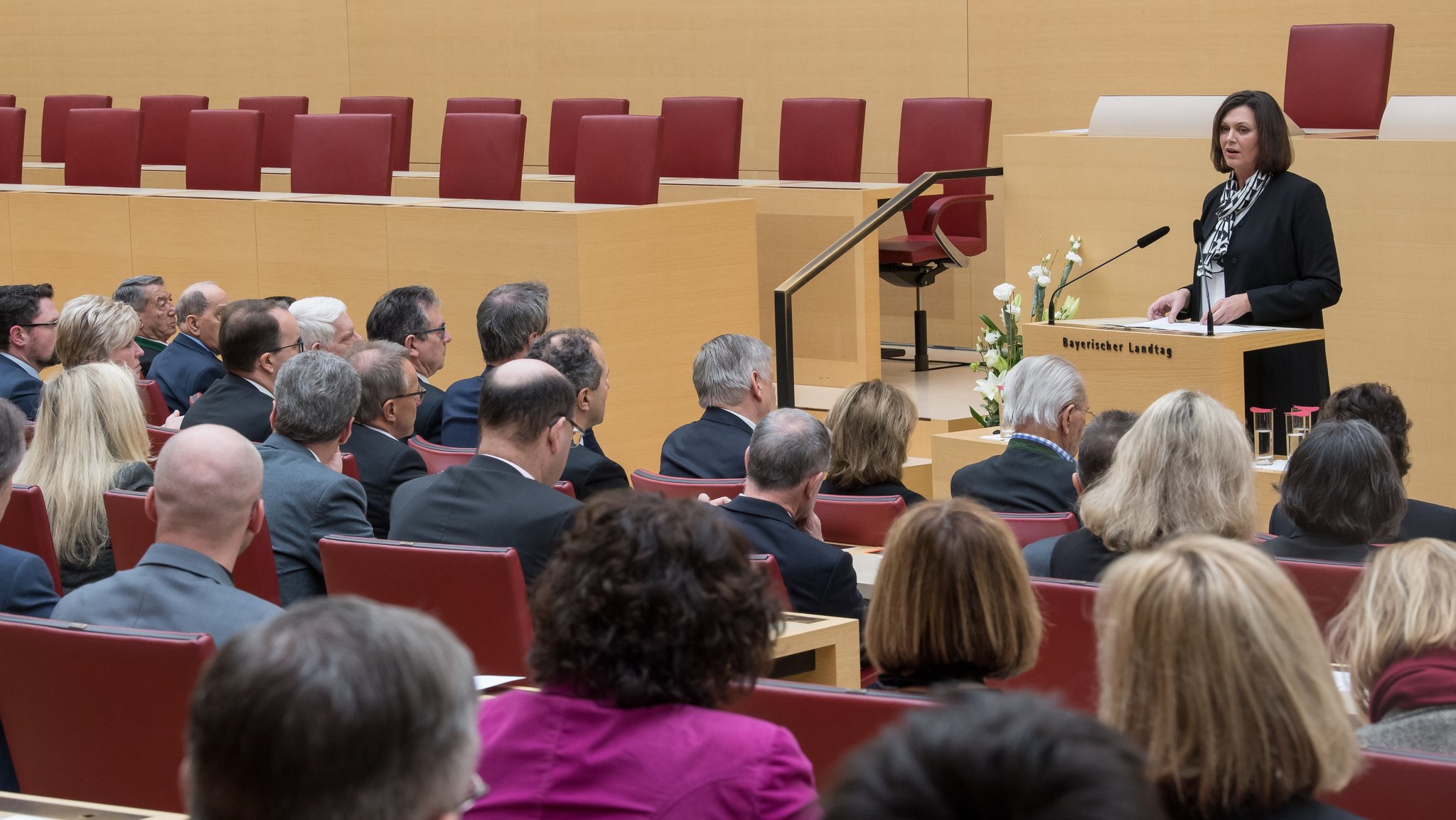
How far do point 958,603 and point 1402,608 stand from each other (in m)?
0.55

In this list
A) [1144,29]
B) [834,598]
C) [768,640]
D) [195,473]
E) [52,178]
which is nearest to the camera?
[768,640]

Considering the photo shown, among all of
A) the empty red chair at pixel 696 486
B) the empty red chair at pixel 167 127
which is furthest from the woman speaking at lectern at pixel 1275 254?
the empty red chair at pixel 167 127

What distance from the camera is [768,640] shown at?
5.57 ft

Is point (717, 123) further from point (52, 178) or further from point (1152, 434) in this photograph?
point (1152, 434)

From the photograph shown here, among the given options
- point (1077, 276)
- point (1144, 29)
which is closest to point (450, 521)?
point (1077, 276)

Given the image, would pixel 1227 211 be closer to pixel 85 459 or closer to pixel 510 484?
pixel 510 484

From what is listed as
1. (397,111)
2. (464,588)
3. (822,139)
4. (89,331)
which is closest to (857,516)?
(464,588)

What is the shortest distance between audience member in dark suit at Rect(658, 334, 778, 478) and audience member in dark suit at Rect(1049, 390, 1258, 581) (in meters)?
1.57

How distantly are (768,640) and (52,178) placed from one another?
30.6ft

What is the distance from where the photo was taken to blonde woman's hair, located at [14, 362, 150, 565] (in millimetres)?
3492

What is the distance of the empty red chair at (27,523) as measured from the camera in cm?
317

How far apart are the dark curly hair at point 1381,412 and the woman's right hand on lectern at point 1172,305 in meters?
1.43

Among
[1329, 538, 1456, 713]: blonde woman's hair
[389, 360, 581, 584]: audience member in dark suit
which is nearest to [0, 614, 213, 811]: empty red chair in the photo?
[389, 360, 581, 584]: audience member in dark suit

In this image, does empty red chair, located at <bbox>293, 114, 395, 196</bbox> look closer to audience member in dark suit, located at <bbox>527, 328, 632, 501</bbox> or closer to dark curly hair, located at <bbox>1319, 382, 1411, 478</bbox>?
audience member in dark suit, located at <bbox>527, 328, 632, 501</bbox>
